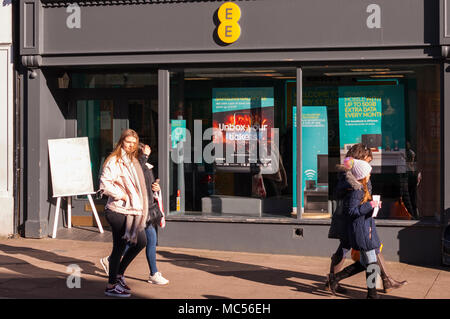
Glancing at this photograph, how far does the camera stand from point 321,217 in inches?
422

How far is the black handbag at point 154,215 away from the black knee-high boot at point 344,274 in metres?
2.06

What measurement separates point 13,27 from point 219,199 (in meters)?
4.55

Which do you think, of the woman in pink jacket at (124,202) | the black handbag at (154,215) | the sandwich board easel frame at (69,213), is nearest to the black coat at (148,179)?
the black handbag at (154,215)

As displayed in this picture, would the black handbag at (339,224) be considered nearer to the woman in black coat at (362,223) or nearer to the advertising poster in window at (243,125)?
the woman in black coat at (362,223)

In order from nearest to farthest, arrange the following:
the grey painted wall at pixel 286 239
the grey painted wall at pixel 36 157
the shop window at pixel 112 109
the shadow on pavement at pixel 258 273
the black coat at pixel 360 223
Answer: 1. the black coat at pixel 360 223
2. the shadow on pavement at pixel 258 273
3. the grey painted wall at pixel 286 239
4. the grey painted wall at pixel 36 157
5. the shop window at pixel 112 109

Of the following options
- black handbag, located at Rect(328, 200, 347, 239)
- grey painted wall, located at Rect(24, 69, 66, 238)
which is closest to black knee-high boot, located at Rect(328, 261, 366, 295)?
black handbag, located at Rect(328, 200, 347, 239)

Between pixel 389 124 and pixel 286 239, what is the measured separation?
2345 millimetres

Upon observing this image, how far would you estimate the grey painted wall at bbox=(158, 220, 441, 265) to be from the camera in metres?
10.0

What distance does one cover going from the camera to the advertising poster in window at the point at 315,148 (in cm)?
1094

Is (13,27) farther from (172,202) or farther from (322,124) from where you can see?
(322,124)

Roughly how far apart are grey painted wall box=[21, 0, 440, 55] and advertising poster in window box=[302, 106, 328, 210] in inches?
43.5

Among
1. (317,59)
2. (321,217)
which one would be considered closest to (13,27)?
(317,59)

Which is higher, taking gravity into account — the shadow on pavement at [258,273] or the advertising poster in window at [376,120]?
the advertising poster in window at [376,120]

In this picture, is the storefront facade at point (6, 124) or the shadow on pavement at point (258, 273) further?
the storefront facade at point (6, 124)
